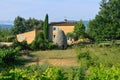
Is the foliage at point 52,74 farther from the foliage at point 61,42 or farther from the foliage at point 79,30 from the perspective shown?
the foliage at point 79,30

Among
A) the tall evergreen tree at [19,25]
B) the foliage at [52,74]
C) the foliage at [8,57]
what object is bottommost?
the foliage at [8,57]

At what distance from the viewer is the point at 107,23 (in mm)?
47094

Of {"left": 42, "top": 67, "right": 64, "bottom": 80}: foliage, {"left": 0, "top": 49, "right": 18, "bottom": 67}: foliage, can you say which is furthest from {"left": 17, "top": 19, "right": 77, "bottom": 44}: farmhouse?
{"left": 42, "top": 67, "right": 64, "bottom": 80}: foliage

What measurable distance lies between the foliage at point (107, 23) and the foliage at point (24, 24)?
26.9 m

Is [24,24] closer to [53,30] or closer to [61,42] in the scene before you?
[53,30]

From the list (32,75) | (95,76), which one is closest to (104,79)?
(95,76)

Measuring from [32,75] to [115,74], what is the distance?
110 inches

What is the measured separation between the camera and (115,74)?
465 inches

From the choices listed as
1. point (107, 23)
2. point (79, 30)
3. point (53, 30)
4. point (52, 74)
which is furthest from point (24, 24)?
point (52, 74)

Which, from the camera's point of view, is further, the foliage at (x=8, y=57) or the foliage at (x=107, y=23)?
the foliage at (x=107, y=23)

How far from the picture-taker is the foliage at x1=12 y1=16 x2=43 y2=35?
73.6m

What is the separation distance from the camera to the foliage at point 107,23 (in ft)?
152

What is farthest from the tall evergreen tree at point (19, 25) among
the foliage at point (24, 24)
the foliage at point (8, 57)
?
the foliage at point (8, 57)

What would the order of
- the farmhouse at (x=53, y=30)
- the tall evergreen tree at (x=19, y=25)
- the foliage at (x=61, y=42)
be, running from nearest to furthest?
the foliage at (x=61, y=42) < the farmhouse at (x=53, y=30) < the tall evergreen tree at (x=19, y=25)
